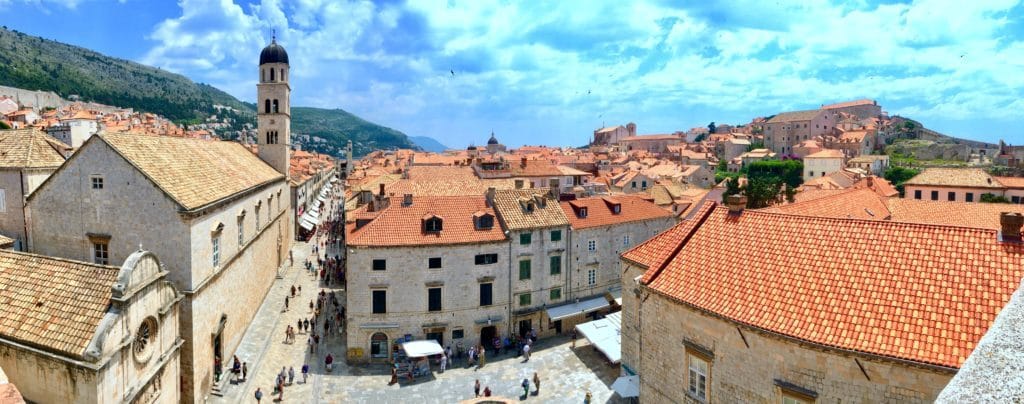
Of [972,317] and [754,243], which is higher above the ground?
[754,243]

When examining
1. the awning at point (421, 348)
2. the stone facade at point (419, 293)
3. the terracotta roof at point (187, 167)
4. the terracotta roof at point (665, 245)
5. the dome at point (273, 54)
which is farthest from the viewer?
the dome at point (273, 54)

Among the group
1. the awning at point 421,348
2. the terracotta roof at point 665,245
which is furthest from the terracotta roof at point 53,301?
the terracotta roof at point 665,245

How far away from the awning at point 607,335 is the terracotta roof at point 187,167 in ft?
63.7

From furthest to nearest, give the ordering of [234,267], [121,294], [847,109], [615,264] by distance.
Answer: [847,109] → [615,264] → [234,267] → [121,294]

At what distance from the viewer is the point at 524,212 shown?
3297cm

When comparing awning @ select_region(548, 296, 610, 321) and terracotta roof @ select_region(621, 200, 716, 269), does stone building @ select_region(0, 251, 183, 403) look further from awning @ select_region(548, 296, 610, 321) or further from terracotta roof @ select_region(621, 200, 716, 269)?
awning @ select_region(548, 296, 610, 321)

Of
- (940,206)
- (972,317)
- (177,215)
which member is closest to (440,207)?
(177,215)

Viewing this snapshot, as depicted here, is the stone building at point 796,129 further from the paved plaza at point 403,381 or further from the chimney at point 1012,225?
the chimney at point 1012,225

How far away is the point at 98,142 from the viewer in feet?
69.8

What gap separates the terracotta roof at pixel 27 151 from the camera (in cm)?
2347

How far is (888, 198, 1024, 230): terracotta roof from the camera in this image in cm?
3509

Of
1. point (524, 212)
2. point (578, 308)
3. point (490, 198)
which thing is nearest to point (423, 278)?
point (490, 198)

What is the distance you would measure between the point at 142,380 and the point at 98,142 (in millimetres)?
9960

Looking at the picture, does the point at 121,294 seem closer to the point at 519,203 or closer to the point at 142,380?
the point at 142,380
